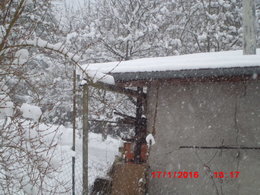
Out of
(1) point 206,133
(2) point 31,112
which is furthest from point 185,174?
(2) point 31,112

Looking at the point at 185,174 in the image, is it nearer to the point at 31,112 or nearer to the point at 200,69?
the point at 200,69

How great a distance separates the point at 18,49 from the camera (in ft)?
8.63

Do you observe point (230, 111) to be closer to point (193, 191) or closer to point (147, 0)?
point (193, 191)

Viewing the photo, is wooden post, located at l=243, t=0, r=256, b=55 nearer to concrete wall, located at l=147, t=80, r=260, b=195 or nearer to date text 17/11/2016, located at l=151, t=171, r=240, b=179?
concrete wall, located at l=147, t=80, r=260, b=195

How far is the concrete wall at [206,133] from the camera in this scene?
13.8ft

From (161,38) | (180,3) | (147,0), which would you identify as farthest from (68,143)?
(180,3)

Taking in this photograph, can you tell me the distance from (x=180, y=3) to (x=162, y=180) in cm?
892

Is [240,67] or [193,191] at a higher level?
[240,67]

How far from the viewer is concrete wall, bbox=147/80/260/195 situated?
4207 mm

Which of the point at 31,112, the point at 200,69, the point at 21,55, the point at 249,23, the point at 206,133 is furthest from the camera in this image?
the point at 249,23

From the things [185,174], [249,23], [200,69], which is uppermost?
[249,23]

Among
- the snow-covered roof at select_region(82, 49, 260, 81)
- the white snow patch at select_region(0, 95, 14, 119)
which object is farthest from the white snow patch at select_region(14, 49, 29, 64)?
the snow-covered roof at select_region(82, 49, 260, 81)

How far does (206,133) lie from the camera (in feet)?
14.6

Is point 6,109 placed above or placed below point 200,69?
below
